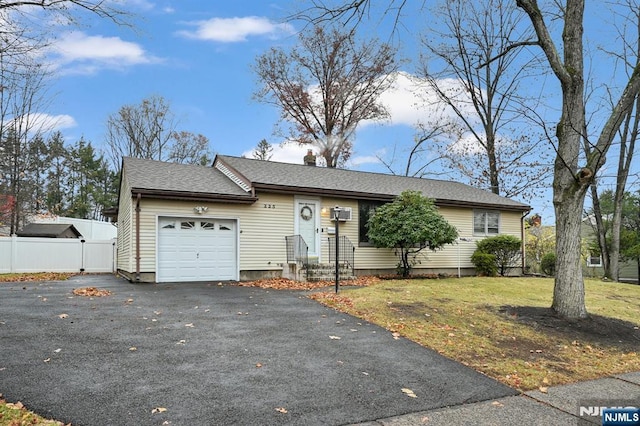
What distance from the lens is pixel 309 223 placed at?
14.4 meters

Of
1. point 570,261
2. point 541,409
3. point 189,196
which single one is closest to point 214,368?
point 541,409

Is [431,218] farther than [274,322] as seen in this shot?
Yes

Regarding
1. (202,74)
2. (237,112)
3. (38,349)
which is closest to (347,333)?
(38,349)

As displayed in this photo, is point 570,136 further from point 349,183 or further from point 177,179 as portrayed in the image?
point 177,179

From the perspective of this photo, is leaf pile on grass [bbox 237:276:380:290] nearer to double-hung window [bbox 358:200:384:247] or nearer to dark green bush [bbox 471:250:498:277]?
double-hung window [bbox 358:200:384:247]

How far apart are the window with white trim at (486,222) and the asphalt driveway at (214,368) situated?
11.7m

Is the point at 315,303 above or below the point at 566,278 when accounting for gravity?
below

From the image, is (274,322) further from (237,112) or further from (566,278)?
(237,112)

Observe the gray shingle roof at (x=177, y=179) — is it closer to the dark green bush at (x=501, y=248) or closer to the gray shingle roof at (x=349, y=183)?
the gray shingle roof at (x=349, y=183)

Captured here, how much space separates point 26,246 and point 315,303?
13.3 metres

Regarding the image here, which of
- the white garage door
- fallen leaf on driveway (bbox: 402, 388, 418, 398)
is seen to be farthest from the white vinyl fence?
fallen leaf on driveway (bbox: 402, 388, 418, 398)

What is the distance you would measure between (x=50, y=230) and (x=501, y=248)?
2832cm

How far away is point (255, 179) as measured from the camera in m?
13.9

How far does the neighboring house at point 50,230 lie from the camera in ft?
92.6
